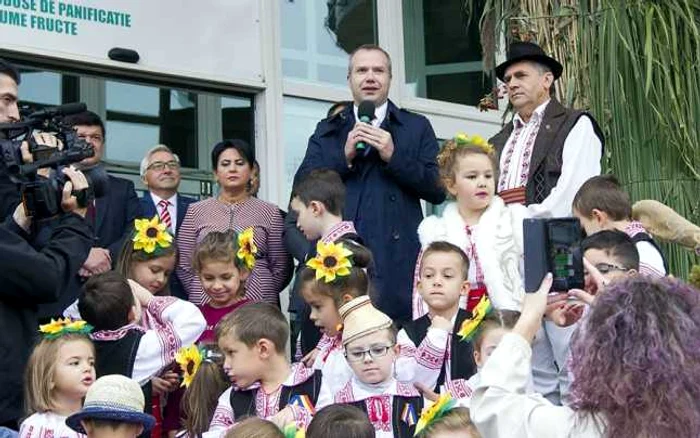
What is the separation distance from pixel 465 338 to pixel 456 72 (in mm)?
4488

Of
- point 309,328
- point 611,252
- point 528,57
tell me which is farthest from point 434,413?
point 528,57

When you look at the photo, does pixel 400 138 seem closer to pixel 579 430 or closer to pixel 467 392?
pixel 467 392

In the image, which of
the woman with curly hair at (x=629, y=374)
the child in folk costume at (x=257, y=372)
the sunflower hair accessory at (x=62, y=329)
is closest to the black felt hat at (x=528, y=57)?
the child in folk costume at (x=257, y=372)

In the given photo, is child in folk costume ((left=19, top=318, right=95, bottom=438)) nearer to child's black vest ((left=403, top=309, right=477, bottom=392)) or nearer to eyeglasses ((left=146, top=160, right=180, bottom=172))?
child's black vest ((left=403, top=309, right=477, bottom=392))

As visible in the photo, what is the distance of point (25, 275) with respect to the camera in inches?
203

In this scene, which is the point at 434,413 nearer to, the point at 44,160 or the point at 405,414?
the point at 405,414

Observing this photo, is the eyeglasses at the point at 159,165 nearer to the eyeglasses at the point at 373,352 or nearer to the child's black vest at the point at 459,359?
the child's black vest at the point at 459,359

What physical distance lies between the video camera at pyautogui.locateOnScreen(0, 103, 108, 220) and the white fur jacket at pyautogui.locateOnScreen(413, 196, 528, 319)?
158 centimetres

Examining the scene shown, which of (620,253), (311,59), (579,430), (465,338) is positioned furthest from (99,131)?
(579,430)

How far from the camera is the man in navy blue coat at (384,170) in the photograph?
6.77 meters

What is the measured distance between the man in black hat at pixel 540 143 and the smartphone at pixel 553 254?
266cm

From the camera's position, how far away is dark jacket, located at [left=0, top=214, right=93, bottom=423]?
16.9 ft

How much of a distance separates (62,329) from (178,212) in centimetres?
199

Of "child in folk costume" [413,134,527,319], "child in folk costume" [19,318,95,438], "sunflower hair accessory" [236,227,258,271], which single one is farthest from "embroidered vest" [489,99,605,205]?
"child in folk costume" [19,318,95,438]
